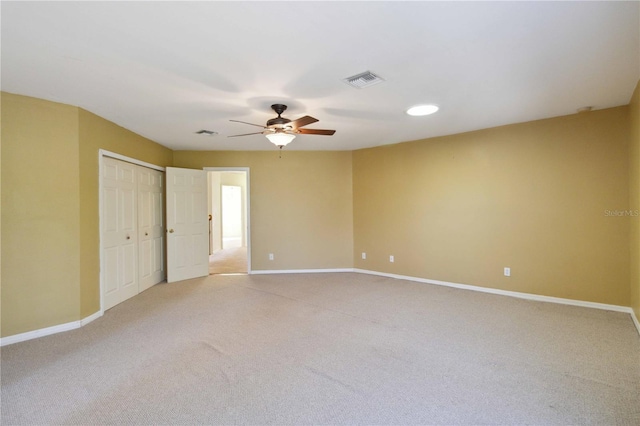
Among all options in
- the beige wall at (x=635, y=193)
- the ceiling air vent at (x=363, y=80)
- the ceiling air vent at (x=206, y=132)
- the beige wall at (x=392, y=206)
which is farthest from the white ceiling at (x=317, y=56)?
the ceiling air vent at (x=206, y=132)

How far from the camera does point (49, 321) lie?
301 centimetres

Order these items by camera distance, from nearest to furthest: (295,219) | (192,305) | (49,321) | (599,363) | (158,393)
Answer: (158,393) → (599,363) → (49,321) → (192,305) → (295,219)

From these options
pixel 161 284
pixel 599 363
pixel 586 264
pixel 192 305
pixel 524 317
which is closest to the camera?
pixel 599 363

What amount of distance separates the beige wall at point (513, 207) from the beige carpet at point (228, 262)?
2865 millimetres

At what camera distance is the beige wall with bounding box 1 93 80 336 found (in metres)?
2.79

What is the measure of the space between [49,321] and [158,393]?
1957 millimetres

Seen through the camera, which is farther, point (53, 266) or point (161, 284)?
point (161, 284)

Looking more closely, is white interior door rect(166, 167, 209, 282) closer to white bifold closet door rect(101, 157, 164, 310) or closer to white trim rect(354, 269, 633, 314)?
white bifold closet door rect(101, 157, 164, 310)

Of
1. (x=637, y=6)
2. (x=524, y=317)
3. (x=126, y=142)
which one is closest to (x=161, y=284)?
(x=126, y=142)

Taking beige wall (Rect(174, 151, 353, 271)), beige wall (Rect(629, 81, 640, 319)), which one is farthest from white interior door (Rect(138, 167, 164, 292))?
beige wall (Rect(629, 81, 640, 319))

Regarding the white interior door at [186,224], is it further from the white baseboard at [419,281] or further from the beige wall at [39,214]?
the beige wall at [39,214]

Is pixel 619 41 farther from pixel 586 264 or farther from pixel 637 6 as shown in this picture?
pixel 586 264

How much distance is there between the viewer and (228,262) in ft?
22.8

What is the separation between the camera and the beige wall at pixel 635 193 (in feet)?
9.35
